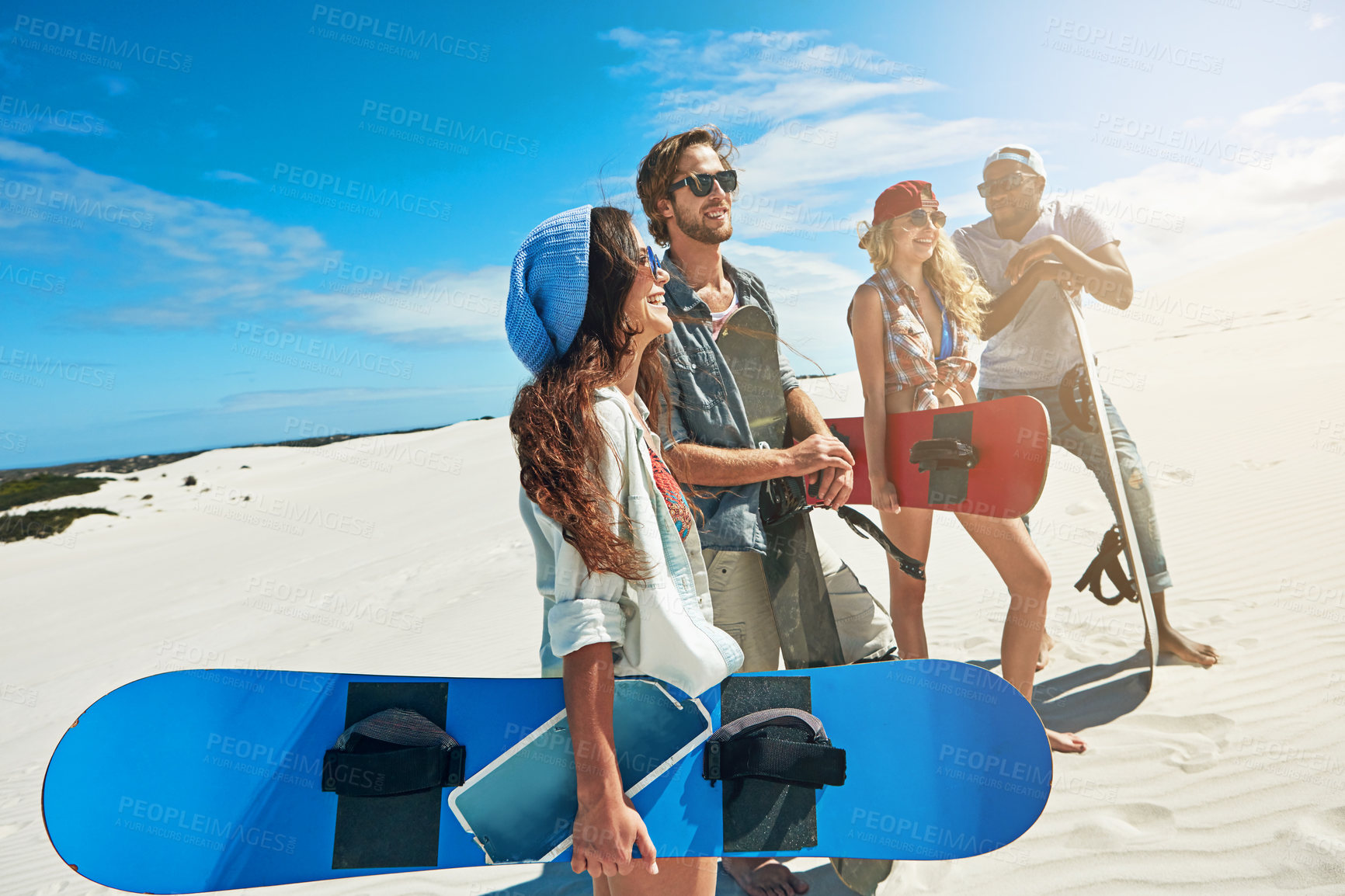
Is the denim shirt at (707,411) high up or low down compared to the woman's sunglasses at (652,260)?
down

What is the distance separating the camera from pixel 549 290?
167cm

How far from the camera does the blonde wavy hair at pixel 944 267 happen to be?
3266 mm

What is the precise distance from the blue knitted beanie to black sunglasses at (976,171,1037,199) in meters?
3.07

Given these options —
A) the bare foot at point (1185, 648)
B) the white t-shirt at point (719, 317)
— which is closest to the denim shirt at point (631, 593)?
the white t-shirt at point (719, 317)

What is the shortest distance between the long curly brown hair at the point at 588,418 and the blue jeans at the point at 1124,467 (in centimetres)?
282

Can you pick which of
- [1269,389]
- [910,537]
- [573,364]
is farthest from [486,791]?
[1269,389]

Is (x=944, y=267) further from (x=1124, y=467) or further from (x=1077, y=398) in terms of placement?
(x=1124, y=467)

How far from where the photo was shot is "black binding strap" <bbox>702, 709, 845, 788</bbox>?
5.88ft

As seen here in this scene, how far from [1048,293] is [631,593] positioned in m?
3.43

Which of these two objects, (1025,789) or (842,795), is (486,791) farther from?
(1025,789)

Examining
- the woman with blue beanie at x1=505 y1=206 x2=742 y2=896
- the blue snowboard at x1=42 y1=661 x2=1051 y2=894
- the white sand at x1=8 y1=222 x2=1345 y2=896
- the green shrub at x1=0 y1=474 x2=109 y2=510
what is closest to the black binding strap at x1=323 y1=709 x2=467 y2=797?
the blue snowboard at x1=42 y1=661 x2=1051 y2=894

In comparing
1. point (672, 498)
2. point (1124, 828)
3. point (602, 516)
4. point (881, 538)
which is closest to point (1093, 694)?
point (1124, 828)

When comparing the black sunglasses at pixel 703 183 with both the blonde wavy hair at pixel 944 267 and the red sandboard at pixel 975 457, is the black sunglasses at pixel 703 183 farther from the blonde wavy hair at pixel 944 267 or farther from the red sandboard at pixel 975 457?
the red sandboard at pixel 975 457

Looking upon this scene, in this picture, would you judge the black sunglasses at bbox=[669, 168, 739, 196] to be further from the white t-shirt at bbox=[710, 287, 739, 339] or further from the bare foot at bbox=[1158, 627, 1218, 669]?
the bare foot at bbox=[1158, 627, 1218, 669]
